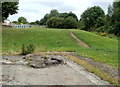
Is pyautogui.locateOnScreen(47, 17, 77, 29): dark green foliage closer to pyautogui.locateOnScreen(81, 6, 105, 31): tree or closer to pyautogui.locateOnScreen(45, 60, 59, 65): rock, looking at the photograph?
pyautogui.locateOnScreen(81, 6, 105, 31): tree

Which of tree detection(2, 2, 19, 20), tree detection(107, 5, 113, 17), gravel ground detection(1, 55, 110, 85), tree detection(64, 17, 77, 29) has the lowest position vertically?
gravel ground detection(1, 55, 110, 85)

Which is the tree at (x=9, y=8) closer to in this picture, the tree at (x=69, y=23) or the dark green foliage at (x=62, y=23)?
the dark green foliage at (x=62, y=23)

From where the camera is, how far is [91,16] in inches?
2468

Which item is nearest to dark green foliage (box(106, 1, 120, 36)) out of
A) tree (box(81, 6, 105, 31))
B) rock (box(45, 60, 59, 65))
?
tree (box(81, 6, 105, 31))

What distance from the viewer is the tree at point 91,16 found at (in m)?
60.9

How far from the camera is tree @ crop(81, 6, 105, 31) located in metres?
60.9

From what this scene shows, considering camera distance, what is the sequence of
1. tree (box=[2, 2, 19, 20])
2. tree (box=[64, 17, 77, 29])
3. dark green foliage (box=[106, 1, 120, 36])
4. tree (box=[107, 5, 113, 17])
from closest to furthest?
tree (box=[2, 2, 19, 20])
dark green foliage (box=[106, 1, 120, 36])
tree (box=[107, 5, 113, 17])
tree (box=[64, 17, 77, 29])

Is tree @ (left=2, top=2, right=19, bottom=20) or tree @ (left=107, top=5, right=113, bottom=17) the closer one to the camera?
tree @ (left=2, top=2, right=19, bottom=20)

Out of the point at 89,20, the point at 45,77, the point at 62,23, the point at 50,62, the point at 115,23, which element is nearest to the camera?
the point at 45,77

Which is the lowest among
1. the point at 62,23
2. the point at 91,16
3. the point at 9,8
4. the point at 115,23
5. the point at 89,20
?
the point at 62,23

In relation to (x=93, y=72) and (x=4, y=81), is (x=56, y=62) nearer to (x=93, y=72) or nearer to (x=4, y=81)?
(x=93, y=72)

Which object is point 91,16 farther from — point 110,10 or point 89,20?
point 110,10

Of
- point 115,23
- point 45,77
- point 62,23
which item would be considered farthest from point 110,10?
point 45,77

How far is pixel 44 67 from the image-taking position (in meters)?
8.02
